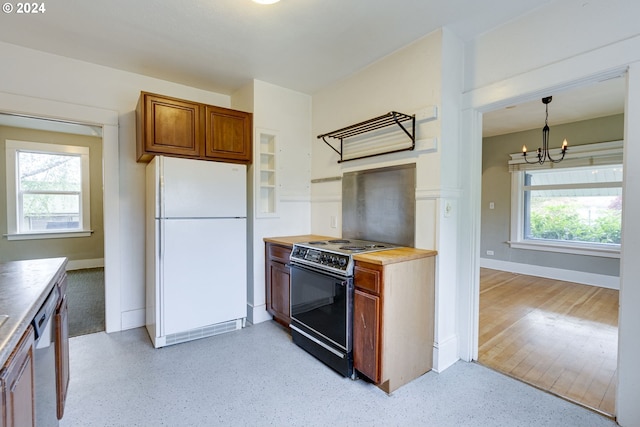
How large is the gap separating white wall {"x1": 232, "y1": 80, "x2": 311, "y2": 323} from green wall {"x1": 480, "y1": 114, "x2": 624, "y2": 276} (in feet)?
13.4

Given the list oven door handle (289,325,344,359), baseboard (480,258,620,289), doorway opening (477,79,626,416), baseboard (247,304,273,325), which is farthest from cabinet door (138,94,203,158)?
baseboard (480,258,620,289)

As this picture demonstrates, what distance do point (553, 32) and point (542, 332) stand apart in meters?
2.65

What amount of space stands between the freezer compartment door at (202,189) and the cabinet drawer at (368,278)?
1.43 metres

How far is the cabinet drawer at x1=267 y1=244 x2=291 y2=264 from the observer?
2.83 meters

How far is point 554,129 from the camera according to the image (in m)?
4.89

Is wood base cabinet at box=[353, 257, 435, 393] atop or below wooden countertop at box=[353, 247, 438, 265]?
below

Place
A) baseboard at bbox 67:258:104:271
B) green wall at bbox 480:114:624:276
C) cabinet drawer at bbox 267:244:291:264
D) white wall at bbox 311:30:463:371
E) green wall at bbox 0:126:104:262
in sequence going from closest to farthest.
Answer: white wall at bbox 311:30:463:371
cabinet drawer at bbox 267:244:291:264
green wall at bbox 480:114:624:276
green wall at bbox 0:126:104:262
baseboard at bbox 67:258:104:271

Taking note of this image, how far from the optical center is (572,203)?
4922 millimetres

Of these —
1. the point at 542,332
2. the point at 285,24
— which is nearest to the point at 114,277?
the point at 285,24

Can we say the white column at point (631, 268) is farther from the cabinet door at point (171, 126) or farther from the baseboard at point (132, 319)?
the baseboard at point (132, 319)

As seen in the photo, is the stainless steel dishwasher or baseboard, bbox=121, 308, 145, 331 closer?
the stainless steel dishwasher

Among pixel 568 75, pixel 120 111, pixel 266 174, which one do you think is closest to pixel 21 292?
pixel 120 111

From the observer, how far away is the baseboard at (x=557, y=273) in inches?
175

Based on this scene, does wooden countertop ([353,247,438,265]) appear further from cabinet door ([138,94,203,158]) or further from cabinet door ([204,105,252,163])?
cabinet door ([138,94,203,158])
